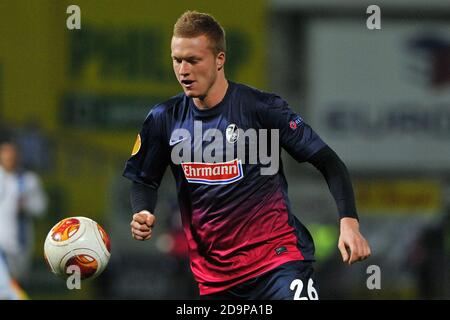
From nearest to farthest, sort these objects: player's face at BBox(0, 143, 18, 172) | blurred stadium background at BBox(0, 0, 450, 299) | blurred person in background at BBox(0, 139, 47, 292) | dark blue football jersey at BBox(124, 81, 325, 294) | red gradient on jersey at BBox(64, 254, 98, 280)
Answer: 1. dark blue football jersey at BBox(124, 81, 325, 294)
2. red gradient on jersey at BBox(64, 254, 98, 280)
3. player's face at BBox(0, 143, 18, 172)
4. blurred person in background at BBox(0, 139, 47, 292)
5. blurred stadium background at BBox(0, 0, 450, 299)

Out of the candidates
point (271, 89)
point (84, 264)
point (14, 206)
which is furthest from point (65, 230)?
point (271, 89)

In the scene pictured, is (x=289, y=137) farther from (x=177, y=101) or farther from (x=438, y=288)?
(x=438, y=288)

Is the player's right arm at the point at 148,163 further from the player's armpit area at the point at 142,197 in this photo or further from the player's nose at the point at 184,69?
the player's nose at the point at 184,69

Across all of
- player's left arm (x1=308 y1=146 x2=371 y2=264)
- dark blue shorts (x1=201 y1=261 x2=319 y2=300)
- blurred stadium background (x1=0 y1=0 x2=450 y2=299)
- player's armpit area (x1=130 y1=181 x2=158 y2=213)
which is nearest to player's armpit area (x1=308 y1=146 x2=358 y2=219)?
player's left arm (x1=308 y1=146 x2=371 y2=264)

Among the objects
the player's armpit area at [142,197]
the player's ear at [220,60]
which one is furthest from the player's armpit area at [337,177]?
the player's armpit area at [142,197]

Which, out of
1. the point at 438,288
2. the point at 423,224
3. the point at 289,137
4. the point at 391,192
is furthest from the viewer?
the point at 391,192

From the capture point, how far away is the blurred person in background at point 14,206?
13469 millimetres

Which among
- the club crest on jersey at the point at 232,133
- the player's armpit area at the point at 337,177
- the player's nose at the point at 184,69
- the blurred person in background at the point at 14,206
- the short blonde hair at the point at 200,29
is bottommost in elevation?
the blurred person in background at the point at 14,206

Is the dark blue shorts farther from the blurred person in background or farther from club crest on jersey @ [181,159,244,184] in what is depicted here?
the blurred person in background

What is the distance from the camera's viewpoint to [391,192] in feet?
70.1

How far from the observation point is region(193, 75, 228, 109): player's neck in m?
6.54

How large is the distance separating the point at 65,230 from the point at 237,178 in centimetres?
107
